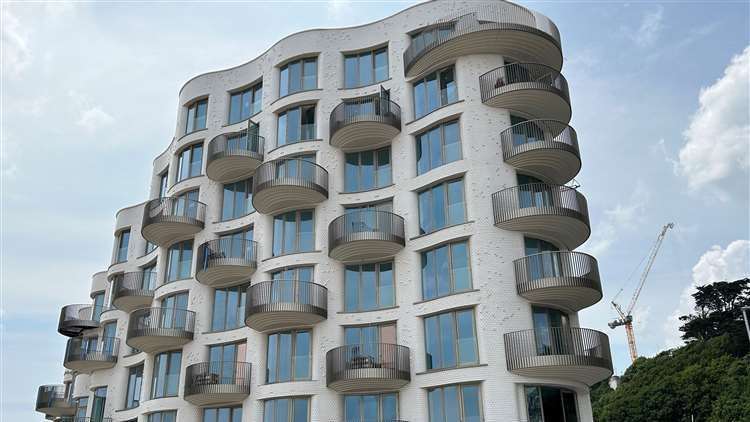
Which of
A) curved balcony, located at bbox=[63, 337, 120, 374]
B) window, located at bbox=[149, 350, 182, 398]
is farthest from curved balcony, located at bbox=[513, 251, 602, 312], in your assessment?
curved balcony, located at bbox=[63, 337, 120, 374]

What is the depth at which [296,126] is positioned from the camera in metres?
32.3

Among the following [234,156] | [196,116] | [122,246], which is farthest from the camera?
[122,246]

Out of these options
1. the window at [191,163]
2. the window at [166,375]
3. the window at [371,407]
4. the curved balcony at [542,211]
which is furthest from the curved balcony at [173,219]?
the curved balcony at [542,211]

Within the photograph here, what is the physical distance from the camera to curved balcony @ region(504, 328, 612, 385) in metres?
22.5

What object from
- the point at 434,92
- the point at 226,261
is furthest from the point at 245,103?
the point at 434,92

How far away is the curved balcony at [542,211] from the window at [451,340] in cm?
395

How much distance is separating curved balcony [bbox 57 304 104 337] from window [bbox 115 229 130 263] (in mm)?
3766

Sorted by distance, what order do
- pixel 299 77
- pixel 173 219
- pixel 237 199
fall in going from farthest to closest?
pixel 237 199, pixel 299 77, pixel 173 219

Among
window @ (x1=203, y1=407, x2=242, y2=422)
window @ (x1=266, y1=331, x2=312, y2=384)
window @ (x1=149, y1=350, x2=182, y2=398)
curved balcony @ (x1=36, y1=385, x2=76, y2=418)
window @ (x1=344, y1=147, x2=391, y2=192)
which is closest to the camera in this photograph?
window @ (x1=266, y1=331, x2=312, y2=384)

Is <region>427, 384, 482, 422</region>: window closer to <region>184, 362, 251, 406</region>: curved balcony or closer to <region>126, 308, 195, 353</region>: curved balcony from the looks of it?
<region>184, 362, 251, 406</region>: curved balcony

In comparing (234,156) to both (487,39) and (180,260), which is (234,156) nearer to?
(180,260)

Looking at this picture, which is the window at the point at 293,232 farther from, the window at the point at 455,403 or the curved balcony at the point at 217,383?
the window at the point at 455,403

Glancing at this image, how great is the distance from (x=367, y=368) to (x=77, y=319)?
26.7 metres

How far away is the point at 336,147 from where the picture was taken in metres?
30.7
